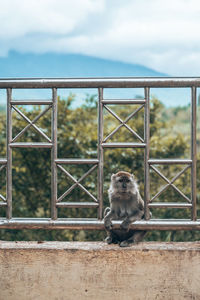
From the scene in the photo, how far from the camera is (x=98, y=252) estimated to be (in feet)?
12.8

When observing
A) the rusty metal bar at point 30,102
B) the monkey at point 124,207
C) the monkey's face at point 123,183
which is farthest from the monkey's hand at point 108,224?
the rusty metal bar at point 30,102

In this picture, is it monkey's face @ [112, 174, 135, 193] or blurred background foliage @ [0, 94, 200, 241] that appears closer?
monkey's face @ [112, 174, 135, 193]

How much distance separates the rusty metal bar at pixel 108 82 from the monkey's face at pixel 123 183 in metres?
0.95

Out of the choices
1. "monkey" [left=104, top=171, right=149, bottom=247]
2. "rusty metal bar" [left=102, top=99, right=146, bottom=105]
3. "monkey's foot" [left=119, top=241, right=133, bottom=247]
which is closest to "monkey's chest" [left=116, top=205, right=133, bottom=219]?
"monkey" [left=104, top=171, right=149, bottom=247]

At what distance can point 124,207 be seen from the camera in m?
4.19

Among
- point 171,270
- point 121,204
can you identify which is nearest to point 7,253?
point 121,204

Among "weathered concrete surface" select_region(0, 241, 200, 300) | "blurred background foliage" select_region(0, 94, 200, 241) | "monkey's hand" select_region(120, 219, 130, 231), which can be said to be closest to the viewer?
"weathered concrete surface" select_region(0, 241, 200, 300)

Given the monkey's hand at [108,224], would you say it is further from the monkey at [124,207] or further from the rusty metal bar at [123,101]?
the rusty metal bar at [123,101]

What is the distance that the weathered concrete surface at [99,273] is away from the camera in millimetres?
3873

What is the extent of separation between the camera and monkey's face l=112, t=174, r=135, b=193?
4.09 m

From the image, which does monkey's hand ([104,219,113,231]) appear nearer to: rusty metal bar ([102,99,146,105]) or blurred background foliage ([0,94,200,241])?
rusty metal bar ([102,99,146,105])

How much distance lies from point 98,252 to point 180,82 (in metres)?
1.89

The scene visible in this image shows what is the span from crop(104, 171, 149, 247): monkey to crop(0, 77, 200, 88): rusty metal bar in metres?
0.93

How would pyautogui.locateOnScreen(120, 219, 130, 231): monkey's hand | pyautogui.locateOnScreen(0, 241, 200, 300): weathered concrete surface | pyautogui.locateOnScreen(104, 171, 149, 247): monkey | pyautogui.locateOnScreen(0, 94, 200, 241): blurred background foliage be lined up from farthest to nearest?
pyautogui.locateOnScreen(0, 94, 200, 241): blurred background foliage → pyautogui.locateOnScreen(104, 171, 149, 247): monkey → pyautogui.locateOnScreen(120, 219, 130, 231): monkey's hand → pyautogui.locateOnScreen(0, 241, 200, 300): weathered concrete surface
